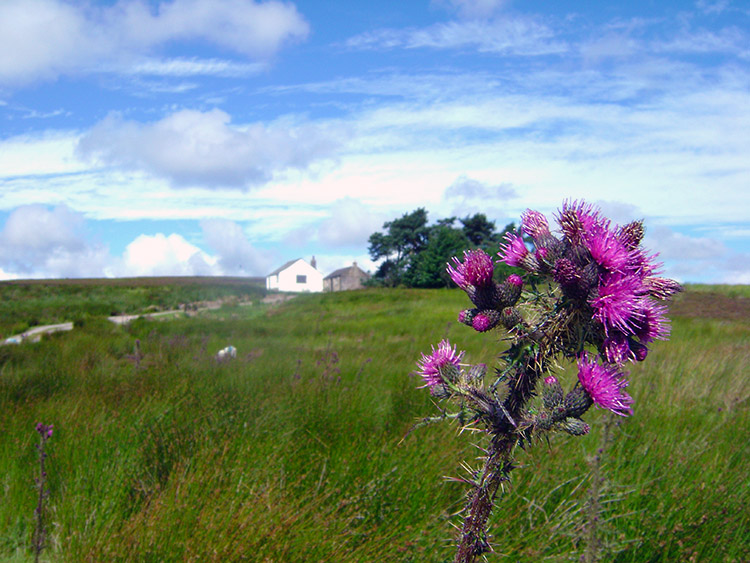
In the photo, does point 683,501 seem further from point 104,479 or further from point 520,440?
point 104,479

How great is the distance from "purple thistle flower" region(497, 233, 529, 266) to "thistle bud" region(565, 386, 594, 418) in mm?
304

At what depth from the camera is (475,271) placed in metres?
1.18

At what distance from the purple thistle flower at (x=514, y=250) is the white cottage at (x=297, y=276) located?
191ft

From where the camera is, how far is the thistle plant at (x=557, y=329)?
1047mm

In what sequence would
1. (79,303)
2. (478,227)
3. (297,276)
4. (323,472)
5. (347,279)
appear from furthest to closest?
(347,279) → (297,276) → (478,227) → (79,303) → (323,472)

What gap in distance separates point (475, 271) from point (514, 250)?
112mm

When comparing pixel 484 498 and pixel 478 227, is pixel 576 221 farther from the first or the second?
pixel 478 227

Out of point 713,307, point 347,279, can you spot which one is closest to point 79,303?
point 713,307

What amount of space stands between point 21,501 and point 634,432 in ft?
15.5

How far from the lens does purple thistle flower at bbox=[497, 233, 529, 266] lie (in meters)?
1.20

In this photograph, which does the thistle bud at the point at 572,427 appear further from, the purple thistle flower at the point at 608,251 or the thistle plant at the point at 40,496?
the thistle plant at the point at 40,496

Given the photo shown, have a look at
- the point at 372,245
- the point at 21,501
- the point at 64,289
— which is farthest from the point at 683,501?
the point at 372,245

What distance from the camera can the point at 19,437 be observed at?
4477 millimetres

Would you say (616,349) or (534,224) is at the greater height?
(534,224)
